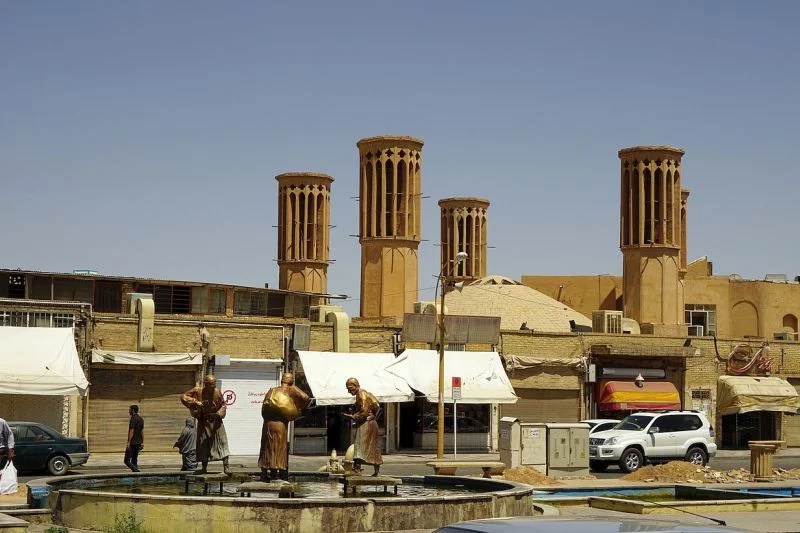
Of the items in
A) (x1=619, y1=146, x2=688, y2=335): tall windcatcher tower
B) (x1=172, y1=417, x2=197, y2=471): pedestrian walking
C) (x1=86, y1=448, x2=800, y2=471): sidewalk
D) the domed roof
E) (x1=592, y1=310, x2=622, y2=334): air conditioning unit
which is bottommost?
(x1=86, y1=448, x2=800, y2=471): sidewalk

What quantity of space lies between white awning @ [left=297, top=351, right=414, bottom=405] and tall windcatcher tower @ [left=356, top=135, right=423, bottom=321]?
17.6 meters

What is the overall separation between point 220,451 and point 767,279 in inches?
2273

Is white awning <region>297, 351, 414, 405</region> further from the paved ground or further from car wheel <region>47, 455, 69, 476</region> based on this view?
car wheel <region>47, 455, 69, 476</region>

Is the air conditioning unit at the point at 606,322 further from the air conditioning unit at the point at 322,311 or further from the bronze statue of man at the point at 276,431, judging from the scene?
the bronze statue of man at the point at 276,431

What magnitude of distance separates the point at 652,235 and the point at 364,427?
43.5m

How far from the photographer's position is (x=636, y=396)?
44.8 m

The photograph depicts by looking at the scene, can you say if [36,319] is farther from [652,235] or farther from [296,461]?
[652,235]

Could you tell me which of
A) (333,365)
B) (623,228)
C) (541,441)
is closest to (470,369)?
(333,365)

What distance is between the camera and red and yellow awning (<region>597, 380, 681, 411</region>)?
44438 mm

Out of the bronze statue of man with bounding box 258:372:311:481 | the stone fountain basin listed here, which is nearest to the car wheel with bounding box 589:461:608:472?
the stone fountain basin

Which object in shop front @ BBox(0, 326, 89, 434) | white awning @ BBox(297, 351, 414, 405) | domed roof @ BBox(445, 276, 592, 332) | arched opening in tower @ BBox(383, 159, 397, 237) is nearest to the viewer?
shop front @ BBox(0, 326, 89, 434)

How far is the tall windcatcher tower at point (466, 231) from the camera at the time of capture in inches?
3364

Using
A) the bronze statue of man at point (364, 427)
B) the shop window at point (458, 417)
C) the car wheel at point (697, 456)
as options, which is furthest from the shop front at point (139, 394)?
the bronze statue of man at point (364, 427)

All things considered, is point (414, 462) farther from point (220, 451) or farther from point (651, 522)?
point (651, 522)
